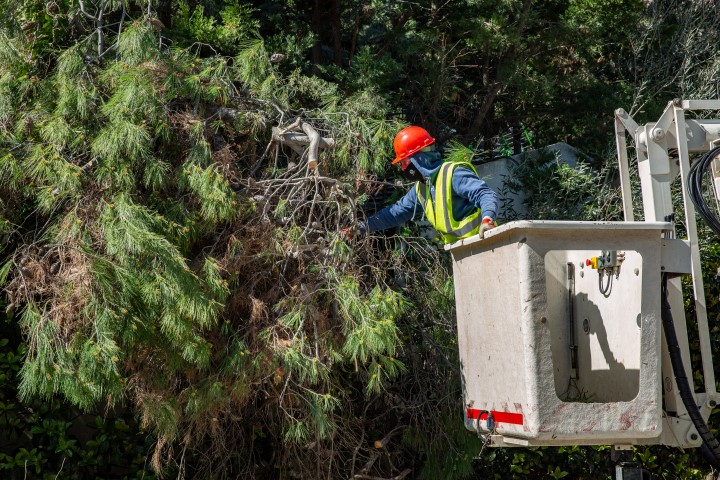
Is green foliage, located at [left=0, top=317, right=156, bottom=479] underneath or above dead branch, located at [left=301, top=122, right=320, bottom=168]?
underneath

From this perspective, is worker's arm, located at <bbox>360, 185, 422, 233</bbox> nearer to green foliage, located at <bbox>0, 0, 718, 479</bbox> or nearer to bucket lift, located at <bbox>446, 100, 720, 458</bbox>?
green foliage, located at <bbox>0, 0, 718, 479</bbox>

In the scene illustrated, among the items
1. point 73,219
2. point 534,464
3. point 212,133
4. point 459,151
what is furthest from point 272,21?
point 534,464

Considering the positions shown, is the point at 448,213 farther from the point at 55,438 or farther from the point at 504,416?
the point at 55,438

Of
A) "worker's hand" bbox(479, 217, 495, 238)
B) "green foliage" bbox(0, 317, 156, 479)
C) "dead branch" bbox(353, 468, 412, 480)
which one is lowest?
"dead branch" bbox(353, 468, 412, 480)

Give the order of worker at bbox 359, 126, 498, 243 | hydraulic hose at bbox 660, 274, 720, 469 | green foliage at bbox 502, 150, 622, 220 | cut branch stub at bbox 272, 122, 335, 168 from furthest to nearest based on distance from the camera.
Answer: green foliage at bbox 502, 150, 622, 220 < cut branch stub at bbox 272, 122, 335, 168 < worker at bbox 359, 126, 498, 243 < hydraulic hose at bbox 660, 274, 720, 469

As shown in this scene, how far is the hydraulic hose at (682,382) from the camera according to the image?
13.4 feet

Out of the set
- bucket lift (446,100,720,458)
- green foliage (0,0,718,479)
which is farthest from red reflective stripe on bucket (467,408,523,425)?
green foliage (0,0,718,479)

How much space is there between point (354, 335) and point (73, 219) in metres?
1.48

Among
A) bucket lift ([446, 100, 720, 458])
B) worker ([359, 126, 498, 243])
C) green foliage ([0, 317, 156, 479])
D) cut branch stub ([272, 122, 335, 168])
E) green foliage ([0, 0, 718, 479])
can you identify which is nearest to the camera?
bucket lift ([446, 100, 720, 458])

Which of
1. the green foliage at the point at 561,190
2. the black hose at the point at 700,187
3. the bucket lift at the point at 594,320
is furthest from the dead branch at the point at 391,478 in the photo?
the green foliage at the point at 561,190

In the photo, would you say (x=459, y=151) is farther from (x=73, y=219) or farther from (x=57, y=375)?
(x=57, y=375)

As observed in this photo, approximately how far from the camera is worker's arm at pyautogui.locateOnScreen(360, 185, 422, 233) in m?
5.00

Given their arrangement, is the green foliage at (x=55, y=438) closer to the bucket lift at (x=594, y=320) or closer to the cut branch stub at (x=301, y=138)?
the cut branch stub at (x=301, y=138)

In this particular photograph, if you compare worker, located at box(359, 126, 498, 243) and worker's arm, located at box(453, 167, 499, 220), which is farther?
worker, located at box(359, 126, 498, 243)
